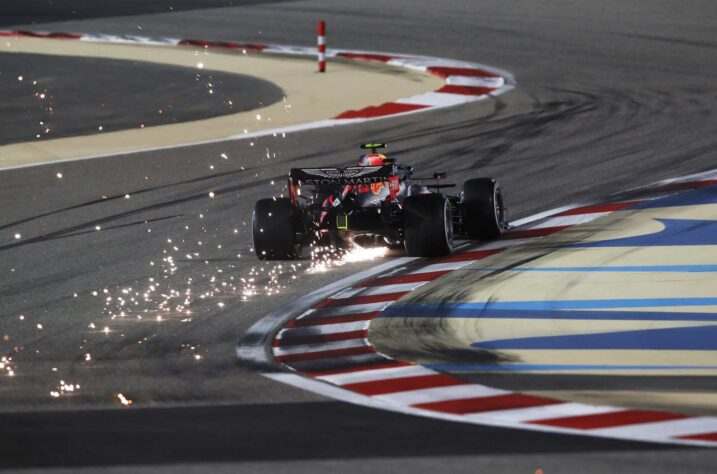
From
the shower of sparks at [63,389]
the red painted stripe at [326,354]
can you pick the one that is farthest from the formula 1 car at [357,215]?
the shower of sparks at [63,389]

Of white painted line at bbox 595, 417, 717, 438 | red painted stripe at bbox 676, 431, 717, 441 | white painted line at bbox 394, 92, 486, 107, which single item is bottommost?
white painted line at bbox 394, 92, 486, 107

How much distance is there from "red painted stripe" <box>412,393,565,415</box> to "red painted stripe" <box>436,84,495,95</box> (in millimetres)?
13840

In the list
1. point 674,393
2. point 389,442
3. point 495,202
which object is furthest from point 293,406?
point 495,202

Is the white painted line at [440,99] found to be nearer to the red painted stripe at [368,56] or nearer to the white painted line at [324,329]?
the red painted stripe at [368,56]

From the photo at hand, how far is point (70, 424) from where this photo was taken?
7074 mm

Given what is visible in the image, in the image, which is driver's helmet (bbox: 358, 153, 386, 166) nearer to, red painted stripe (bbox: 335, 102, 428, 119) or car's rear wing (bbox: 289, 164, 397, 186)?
car's rear wing (bbox: 289, 164, 397, 186)

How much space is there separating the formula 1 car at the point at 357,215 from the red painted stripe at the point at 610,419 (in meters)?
4.30

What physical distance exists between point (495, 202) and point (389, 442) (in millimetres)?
5660

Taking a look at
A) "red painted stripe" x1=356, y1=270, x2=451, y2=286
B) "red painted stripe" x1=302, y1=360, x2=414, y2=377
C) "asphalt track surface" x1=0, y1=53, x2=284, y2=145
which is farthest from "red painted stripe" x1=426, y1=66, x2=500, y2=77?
"red painted stripe" x1=302, y1=360, x2=414, y2=377

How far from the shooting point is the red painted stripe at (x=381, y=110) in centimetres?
Answer: 1934

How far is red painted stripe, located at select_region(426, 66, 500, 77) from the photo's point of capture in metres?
22.6

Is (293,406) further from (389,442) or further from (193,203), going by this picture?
(193,203)

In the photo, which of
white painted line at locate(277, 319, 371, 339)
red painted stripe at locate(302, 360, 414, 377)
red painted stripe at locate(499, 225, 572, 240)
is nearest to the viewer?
red painted stripe at locate(302, 360, 414, 377)

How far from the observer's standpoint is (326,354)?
8539mm
